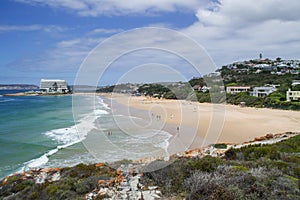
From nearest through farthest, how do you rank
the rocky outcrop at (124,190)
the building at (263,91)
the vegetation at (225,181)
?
the vegetation at (225,181), the rocky outcrop at (124,190), the building at (263,91)

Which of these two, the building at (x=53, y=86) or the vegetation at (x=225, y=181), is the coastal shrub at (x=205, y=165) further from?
the building at (x=53, y=86)

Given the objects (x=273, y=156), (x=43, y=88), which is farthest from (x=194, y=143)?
(x=43, y=88)

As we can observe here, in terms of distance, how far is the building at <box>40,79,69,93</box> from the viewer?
349 ft

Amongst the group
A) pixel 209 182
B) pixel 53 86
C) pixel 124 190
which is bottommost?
pixel 124 190

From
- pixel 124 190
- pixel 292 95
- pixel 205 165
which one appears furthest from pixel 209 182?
pixel 292 95

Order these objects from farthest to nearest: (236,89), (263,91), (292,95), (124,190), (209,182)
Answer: (236,89)
(263,91)
(292,95)
(124,190)
(209,182)

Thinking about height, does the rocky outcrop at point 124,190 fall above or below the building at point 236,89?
below

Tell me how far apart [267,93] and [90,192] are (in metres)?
43.8

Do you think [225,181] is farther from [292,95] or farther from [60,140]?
[292,95]

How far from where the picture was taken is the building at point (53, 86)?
10644cm

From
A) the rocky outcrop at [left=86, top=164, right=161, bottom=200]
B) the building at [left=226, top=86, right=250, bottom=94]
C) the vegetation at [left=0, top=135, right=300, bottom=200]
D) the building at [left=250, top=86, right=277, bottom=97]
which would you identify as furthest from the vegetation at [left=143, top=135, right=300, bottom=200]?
the building at [left=226, top=86, right=250, bottom=94]

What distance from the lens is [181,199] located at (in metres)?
4.62

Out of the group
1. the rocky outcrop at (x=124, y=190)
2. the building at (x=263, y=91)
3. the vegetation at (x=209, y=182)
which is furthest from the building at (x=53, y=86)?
the rocky outcrop at (x=124, y=190)

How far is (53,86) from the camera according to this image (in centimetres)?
10744
